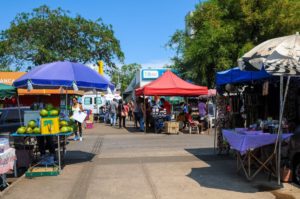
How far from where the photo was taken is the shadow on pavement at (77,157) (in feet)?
38.8

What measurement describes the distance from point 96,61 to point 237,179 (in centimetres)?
2748

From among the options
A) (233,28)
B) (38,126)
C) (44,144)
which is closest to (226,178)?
(38,126)

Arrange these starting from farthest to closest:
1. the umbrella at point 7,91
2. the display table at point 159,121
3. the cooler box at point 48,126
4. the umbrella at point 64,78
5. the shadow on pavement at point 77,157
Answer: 1. the display table at point 159,121
2. the shadow on pavement at point 77,157
3. the umbrella at point 7,91
4. the umbrella at point 64,78
5. the cooler box at point 48,126

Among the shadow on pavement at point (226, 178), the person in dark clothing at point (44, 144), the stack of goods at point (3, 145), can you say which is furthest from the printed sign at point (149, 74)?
the stack of goods at point (3, 145)

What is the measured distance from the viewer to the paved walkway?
25.4ft

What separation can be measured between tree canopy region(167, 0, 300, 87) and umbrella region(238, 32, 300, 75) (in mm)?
17949

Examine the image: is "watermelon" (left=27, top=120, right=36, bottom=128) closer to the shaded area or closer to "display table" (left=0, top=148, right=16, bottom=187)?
"display table" (left=0, top=148, right=16, bottom=187)

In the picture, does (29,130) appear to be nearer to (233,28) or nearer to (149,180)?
(149,180)

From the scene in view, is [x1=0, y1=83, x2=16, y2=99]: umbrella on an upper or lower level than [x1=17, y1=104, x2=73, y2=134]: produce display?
upper

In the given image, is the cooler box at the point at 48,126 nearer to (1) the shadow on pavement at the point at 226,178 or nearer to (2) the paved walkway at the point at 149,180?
(2) the paved walkway at the point at 149,180

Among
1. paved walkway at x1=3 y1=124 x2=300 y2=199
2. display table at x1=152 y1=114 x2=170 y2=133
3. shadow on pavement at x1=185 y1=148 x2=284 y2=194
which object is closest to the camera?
paved walkway at x1=3 y1=124 x2=300 y2=199

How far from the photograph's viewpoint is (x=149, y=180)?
8930 mm

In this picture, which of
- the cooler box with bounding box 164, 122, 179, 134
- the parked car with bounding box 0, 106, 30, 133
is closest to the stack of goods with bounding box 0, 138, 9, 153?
the parked car with bounding box 0, 106, 30, 133

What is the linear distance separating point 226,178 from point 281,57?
2974mm
